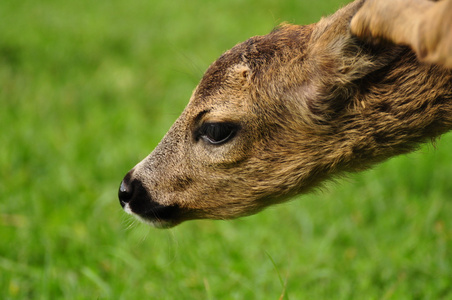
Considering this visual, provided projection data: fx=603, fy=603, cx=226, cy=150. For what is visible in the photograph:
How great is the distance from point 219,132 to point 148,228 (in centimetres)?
167

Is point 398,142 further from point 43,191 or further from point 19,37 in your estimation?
point 19,37

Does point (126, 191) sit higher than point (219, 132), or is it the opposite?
point (219, 132)

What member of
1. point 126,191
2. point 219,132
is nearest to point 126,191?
point 126,191

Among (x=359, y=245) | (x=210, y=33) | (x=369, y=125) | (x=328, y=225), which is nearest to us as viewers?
(x=369, y=125)

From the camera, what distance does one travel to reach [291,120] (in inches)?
130

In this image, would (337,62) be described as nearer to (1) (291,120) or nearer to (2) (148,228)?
(1) (291,120)

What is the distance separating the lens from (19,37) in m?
8.66

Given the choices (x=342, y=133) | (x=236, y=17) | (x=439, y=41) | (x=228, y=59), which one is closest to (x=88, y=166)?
(x=228, y=59)

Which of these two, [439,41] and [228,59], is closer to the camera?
[439,41]

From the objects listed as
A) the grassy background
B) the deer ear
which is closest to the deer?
the deer ear

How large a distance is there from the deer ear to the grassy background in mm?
647

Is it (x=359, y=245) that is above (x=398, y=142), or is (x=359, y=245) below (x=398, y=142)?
below


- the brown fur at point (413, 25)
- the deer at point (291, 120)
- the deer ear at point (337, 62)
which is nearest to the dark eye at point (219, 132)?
the deer at point (291, 120)

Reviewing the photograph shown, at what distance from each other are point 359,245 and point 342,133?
186 centimetres
